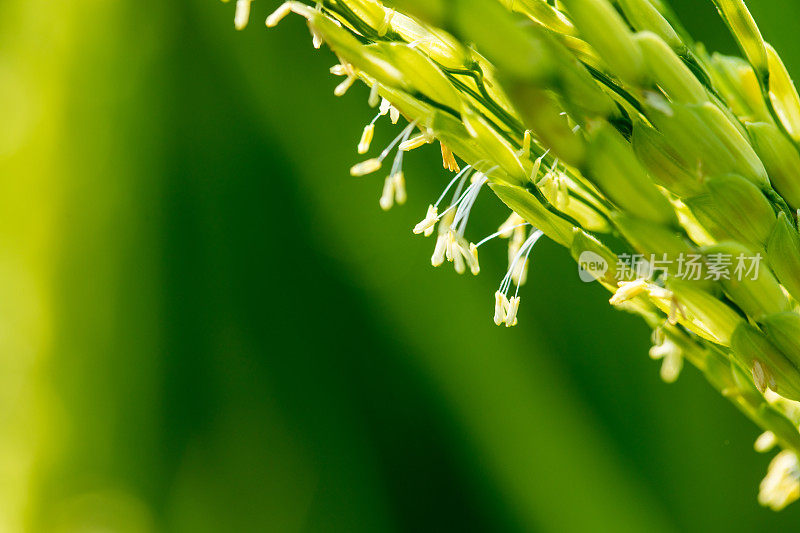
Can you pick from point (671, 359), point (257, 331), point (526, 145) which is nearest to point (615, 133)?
point (526, 145)

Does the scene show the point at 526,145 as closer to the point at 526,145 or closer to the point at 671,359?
the point at 526,145

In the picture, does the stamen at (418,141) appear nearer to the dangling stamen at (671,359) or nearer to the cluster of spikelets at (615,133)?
the cluster of spikelets at (615,133)

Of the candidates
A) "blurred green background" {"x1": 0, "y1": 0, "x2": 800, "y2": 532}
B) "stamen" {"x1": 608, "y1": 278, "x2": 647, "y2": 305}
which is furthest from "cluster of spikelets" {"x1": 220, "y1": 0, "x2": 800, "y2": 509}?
"blurred green background" {"x1": 0, "y1": 0, "x2": 800, "y2": 532}

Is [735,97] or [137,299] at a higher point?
[137,299]

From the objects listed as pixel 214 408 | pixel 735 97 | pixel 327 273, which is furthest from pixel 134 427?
pixel 735 97

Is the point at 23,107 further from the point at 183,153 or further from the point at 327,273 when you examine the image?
the point at 327,273

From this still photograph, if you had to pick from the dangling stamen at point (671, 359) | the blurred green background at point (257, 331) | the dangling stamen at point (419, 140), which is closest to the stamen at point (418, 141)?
the dangling stamen at point (419, 140)
